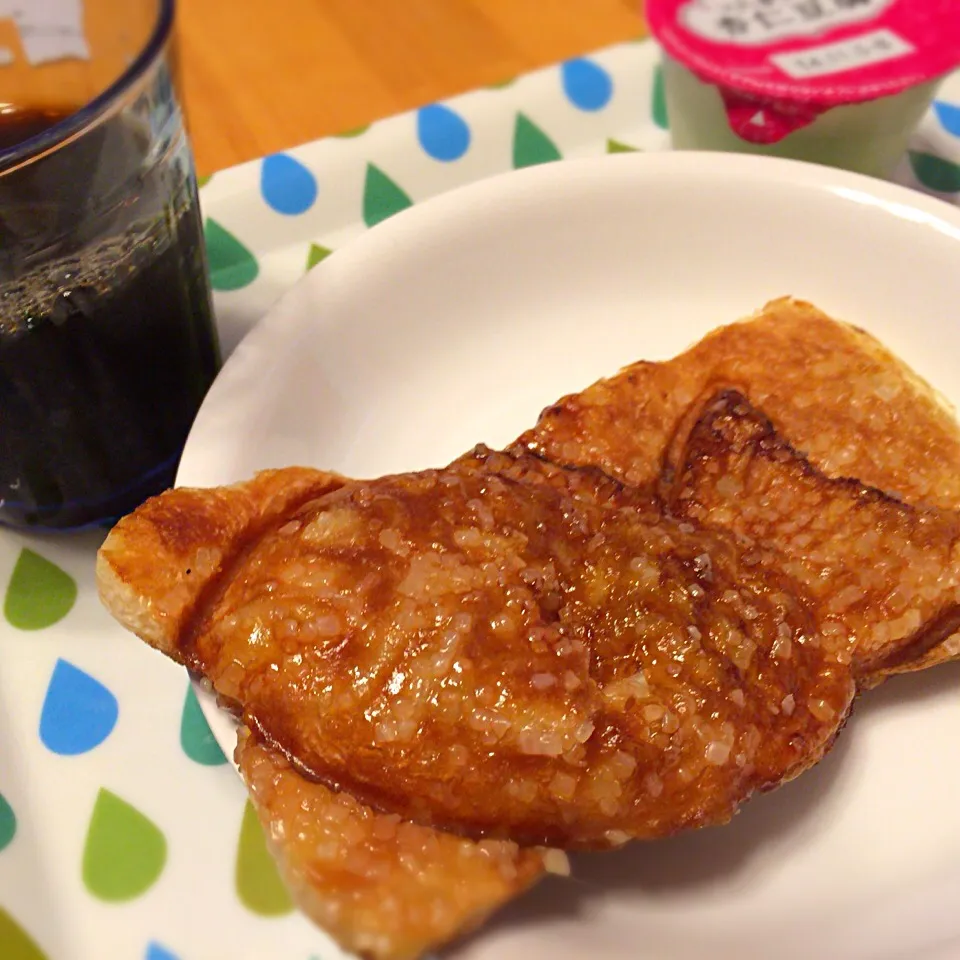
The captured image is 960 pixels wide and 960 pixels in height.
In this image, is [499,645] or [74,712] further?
[74,712]

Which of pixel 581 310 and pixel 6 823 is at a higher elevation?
pixel 581 310

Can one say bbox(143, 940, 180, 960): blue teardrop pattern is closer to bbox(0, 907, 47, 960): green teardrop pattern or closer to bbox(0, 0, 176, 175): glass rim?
bbox(0, 907, 47, 960): green teardrop pattern

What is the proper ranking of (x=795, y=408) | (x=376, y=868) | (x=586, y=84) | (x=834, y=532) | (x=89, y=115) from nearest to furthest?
(x=376, y=868), (x=89, y=115), (x=834, y=532), (x=795, y=408), (x=586, y=84)

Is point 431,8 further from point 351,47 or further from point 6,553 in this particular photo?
point 6,553

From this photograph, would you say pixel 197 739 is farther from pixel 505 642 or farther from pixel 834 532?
pixel 834 532

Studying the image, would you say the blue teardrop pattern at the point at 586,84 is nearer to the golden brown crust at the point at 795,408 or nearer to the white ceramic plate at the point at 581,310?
the white ceramic plate at the point at 581,310

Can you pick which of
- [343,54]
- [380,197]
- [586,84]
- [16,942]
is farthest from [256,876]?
[343,54]
